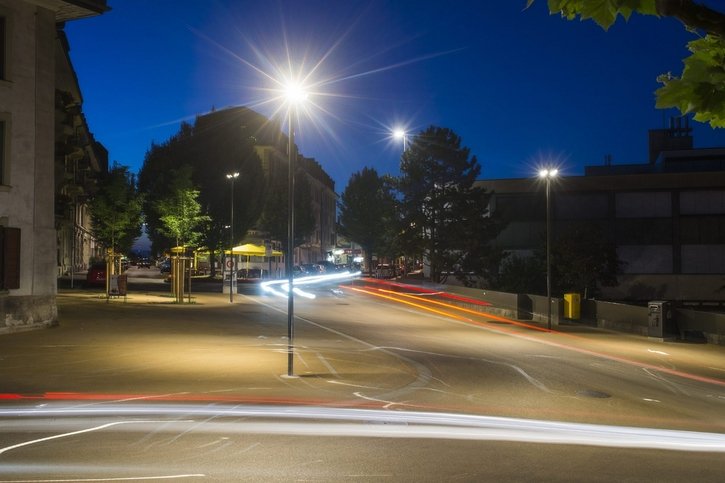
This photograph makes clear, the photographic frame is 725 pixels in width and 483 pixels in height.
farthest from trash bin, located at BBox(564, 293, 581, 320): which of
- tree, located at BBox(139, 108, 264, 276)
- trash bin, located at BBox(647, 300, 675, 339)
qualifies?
tree, located at BBox(139, 108, 264, 276)

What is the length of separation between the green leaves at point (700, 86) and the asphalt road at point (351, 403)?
15.5ft

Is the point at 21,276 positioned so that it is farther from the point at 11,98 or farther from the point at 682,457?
the point at 682,457

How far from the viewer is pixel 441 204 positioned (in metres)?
A: 54.0

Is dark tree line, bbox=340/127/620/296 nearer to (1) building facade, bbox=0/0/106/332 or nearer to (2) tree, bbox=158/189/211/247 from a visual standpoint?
(2) tree, bbox=158/189/211/247

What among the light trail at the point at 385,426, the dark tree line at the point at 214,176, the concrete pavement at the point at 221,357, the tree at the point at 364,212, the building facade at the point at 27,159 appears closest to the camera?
the light trail at the point at 385,426

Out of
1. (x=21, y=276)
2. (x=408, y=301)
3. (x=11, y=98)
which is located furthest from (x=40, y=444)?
(x=408, y=301)

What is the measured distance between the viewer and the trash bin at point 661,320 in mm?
23016

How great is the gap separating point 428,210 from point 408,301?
17.1 metres

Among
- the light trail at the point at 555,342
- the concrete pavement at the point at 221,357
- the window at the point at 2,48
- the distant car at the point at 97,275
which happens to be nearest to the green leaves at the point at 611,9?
the concrete pavement at the point at 221,357

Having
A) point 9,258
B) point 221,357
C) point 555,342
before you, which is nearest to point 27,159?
point 9,258

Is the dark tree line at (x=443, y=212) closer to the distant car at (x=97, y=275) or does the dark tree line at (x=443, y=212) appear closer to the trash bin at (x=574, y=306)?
the trash bin at (x=574, y=306)

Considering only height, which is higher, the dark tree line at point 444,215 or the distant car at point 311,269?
the dark tree line at point 444,215

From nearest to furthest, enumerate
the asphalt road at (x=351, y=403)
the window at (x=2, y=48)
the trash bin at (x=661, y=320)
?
1. the asphalt road at (x=351, y=403)
2. the window at (x=2, y=48)
3. the trash bin at (x=661, y=320)

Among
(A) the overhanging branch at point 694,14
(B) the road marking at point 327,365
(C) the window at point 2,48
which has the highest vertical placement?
(C) the window at point 2,48
